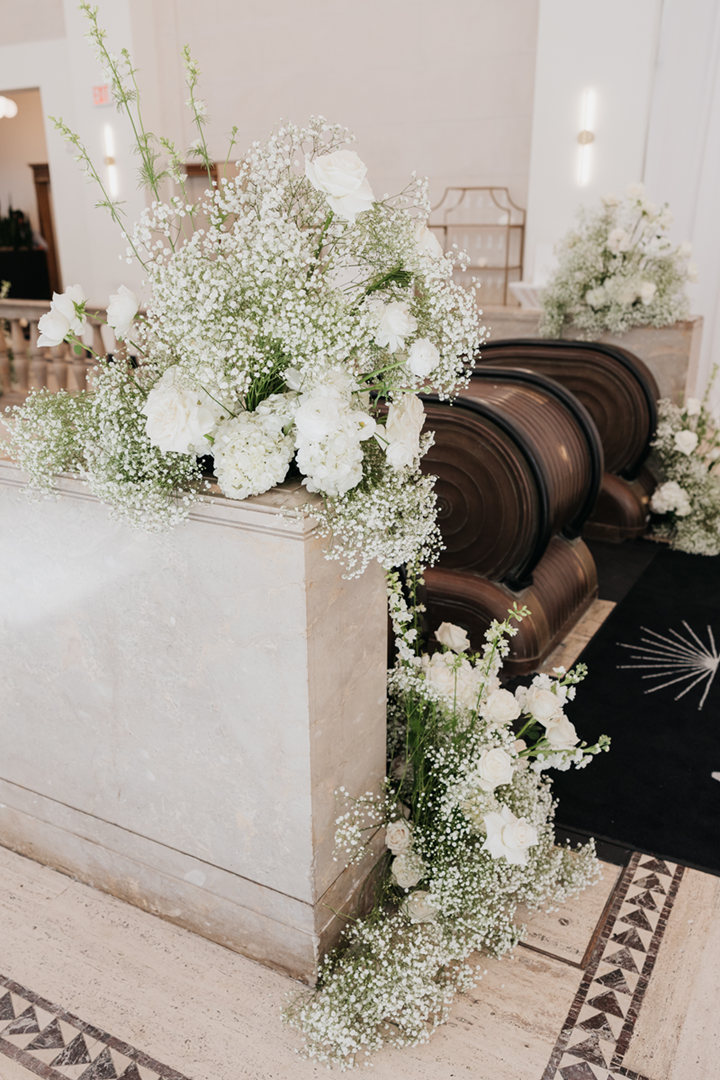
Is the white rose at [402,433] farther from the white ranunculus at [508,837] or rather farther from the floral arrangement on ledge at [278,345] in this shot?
the white ranunculus at [508,837]

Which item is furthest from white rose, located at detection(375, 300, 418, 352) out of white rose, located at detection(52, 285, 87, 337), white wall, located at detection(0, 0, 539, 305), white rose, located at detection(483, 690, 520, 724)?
white wall, located at detection(0, 0, 539, 305)

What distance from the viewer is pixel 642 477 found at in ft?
14.8

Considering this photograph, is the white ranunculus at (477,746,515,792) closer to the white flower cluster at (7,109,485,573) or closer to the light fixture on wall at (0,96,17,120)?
the white flower cluster at (7,109,485,573)

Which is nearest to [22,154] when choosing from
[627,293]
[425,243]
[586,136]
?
[586,136]

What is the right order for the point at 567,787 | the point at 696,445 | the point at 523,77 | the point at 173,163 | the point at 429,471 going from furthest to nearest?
1. the point at 523,77
2. the point at 696,445
3. the point at 429,471
4. the point at 567,787
5. the point at 173,163

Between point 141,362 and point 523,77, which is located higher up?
point 523,77

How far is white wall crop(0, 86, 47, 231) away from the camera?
11.5 meters

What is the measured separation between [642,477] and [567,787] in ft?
8.27

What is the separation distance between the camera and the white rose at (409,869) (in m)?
1.80

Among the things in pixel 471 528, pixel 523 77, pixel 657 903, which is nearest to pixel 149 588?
pixel 657 903

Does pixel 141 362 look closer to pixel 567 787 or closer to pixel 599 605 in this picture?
pixel 567 787

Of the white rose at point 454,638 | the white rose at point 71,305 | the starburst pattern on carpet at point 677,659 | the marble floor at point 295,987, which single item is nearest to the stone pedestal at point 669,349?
the starburst pattern on carpet at point 677,659

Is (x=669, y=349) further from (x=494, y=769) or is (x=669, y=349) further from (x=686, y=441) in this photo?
(x=494, y=769)

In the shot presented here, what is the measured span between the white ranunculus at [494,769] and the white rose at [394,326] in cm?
86
